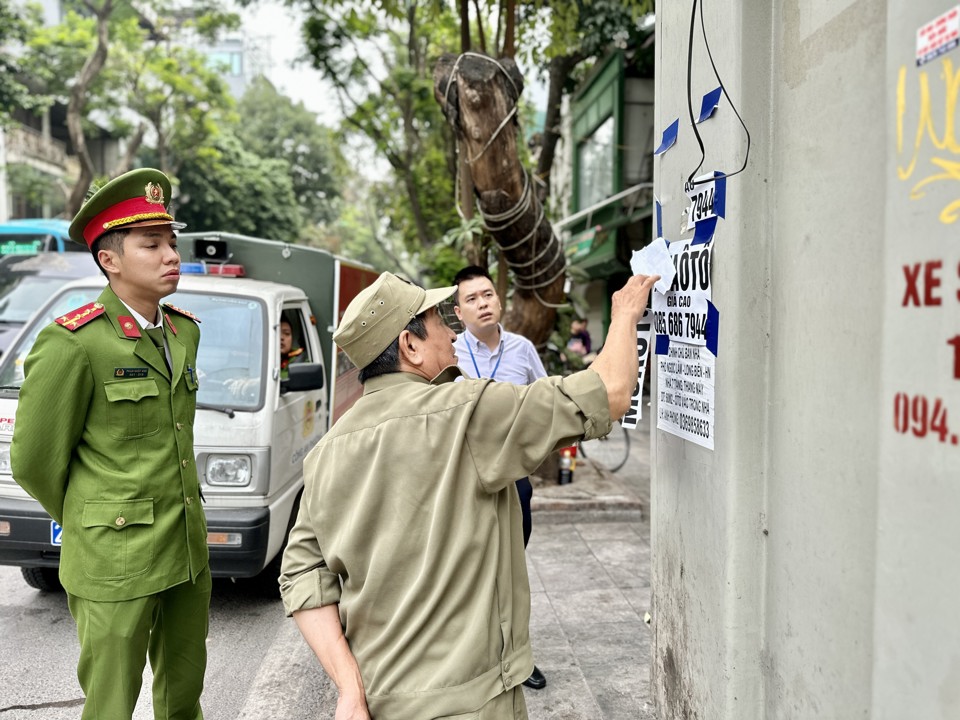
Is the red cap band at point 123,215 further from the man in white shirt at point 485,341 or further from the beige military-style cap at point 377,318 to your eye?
the man in white shirt at point 485,341

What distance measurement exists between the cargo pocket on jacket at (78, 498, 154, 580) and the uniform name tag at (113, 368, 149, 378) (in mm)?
418

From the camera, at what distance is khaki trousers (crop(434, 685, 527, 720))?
1752mm

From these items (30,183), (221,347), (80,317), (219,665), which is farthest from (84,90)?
(80,317)

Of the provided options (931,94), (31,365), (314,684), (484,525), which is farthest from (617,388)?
(314,684)

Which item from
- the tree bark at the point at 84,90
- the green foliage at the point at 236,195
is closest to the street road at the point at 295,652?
the tree bark at the point at 84,90

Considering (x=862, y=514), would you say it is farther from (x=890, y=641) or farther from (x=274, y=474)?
(x=274, y=474)

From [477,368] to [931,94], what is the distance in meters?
3.09

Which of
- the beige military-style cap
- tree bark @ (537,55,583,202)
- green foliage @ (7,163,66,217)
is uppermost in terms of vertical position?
green foliage @ (7,163,66,217)

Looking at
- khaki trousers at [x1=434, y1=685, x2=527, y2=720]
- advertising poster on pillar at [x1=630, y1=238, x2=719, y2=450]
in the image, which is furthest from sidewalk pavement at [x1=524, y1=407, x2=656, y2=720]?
khaki trousers at [x1=434, y1=685, x2=527, y2=720]

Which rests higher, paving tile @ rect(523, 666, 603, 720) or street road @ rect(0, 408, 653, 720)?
paving tile @ rect(523, 666, 603, 720)

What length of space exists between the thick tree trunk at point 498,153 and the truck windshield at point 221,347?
5.68ft

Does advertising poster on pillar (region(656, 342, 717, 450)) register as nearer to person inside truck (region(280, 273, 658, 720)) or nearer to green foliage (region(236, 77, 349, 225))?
person inside truck (region(280, 273, 658, 720))

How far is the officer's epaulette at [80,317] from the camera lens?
2.64m

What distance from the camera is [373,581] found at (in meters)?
1.82
